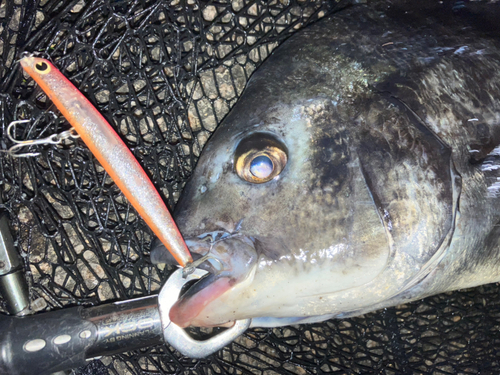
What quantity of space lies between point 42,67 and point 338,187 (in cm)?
104

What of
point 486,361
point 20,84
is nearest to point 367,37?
point 20,84

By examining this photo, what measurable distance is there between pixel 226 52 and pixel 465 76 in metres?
1.12

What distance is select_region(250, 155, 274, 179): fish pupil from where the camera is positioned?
1.28 metres

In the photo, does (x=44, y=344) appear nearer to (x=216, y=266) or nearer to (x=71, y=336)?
(x=71, y=336)

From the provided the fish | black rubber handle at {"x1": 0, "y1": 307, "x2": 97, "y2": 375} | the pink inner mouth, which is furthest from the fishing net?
the pink inner mouth

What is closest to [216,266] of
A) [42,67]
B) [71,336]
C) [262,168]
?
[262,168]

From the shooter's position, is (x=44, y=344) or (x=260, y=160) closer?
(x=260, y=160)

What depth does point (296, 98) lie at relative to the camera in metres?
1.41

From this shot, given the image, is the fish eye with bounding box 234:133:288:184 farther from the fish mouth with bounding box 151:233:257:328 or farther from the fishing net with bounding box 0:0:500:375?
the fishing net with bounding box 0:0:500:375

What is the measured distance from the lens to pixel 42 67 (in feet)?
4.06

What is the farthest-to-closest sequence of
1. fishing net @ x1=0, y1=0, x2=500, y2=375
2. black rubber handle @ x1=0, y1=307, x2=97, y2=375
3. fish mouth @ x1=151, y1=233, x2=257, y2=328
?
fishing net @ x1=0, y1=0, x2=500, y2=375 → black rubber handle @ x1=0, y1=307, x2=97, y2=375 → fish mouth @ x1=151, y1=233, x2=257, y2=328

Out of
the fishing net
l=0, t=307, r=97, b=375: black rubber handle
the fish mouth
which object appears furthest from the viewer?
the fishing net

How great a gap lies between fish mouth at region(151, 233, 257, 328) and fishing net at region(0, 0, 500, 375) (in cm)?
62

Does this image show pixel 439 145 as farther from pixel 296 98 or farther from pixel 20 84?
pixel 20 84
